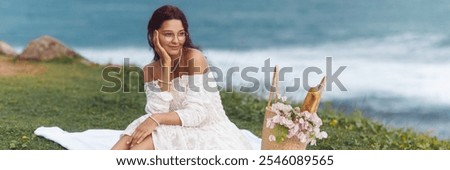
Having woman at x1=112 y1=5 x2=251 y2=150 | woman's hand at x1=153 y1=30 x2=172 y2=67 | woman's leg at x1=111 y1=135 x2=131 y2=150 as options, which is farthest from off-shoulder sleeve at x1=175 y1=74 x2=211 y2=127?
woman's leg at x1=111 y1=135 x2=131 y2=150

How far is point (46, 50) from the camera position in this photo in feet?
25.0

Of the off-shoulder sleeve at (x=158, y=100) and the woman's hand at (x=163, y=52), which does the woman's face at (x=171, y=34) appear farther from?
the off-shoulder sleeve at (x=158, y=100)

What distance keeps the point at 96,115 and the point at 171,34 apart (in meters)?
2.01

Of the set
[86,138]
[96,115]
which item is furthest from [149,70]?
[96,115]

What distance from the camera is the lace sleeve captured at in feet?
13.2

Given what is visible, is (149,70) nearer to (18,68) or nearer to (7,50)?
(18,68)

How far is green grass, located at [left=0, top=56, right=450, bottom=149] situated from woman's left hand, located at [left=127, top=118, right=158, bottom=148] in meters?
1.06

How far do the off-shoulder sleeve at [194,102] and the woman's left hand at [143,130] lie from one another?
0.43ft

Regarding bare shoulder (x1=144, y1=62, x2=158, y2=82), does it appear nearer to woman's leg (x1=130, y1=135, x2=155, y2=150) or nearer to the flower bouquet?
woman's leg (x1=130, y1=135, x2=155, y2=150)

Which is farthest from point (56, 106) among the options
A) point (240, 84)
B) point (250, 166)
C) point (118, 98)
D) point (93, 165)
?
point (250, 166)

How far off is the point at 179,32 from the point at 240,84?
247cm

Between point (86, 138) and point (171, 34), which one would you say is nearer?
point (171, 34)

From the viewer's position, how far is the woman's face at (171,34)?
13.0 feet

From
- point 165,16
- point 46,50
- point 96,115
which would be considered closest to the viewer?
point 165,16
